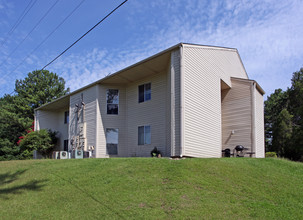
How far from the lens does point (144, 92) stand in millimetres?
17609

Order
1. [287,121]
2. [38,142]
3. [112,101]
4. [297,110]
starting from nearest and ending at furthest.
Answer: [112,101], [38,142], [297,110], [287,121]

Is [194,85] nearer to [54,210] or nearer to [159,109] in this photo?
[159,109]

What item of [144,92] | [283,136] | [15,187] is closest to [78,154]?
[144,92]

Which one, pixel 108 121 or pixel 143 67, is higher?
pixel 143 67

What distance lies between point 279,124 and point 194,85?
1982cm

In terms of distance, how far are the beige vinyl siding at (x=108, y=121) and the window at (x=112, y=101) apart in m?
0.18

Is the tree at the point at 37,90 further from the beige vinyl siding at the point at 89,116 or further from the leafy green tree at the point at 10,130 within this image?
the beige vinyl siding at the point at 89,116

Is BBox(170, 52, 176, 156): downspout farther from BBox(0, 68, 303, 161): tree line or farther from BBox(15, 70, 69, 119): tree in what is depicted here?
BBox(15, 70, 69, 119): tree

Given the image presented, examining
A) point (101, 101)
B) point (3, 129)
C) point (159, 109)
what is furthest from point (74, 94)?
point (3, 129)

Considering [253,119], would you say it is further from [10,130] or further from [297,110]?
[10,130]

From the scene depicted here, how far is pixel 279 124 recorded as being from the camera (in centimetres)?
3091

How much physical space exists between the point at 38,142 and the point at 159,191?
1731 centimetres

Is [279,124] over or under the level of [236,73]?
under

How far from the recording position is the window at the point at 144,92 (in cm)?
1730
